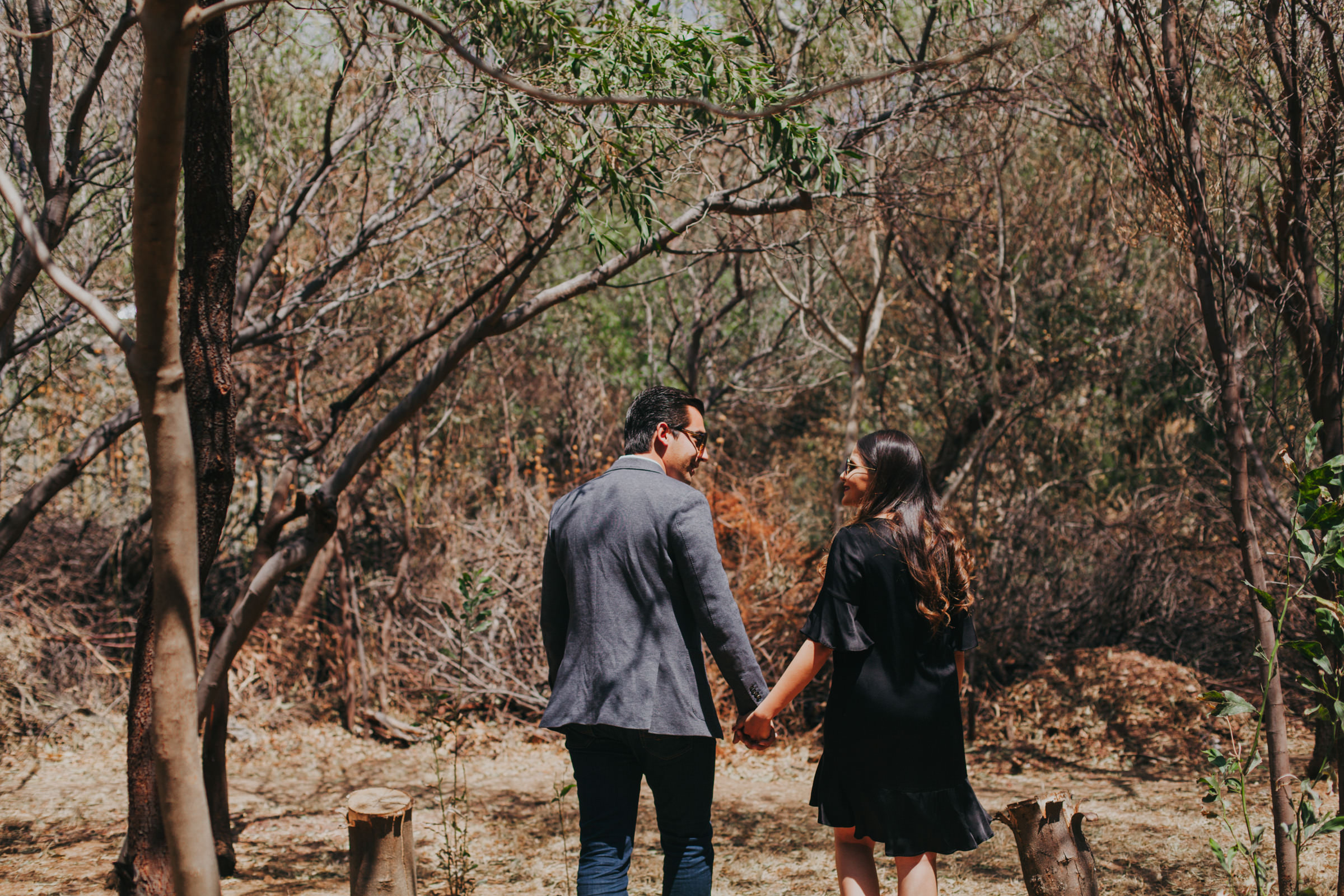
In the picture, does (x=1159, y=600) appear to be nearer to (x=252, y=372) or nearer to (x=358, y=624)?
(x=358, y=624)

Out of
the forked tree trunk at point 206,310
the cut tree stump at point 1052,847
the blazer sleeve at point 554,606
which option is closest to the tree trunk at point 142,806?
the forked tree trunk at point 206,310

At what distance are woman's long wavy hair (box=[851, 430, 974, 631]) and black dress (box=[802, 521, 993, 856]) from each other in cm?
4

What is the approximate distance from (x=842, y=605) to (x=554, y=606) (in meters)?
0.79

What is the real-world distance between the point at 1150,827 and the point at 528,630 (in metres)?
4.01

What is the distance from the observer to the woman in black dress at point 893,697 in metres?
2.54

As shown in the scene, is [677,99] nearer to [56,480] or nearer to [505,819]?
[56,480]

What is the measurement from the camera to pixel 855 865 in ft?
A: 8.75

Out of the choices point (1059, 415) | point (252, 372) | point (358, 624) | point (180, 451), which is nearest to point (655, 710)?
point (180, 451)

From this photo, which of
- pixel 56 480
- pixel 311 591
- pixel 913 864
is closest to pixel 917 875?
pixel 913 864

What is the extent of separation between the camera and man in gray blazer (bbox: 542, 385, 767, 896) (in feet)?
8.21

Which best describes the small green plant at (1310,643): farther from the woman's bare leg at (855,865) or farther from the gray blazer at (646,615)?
the gray blazer at (646,615)

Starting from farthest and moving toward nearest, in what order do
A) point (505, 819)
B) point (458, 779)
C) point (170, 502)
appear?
point (458, 779) < point (505, 819) < point (170, 502)

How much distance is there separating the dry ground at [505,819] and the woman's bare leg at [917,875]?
1.52 metres

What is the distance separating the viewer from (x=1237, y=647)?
7.24 meters
